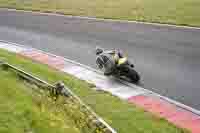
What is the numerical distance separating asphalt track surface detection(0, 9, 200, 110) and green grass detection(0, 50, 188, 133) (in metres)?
1.62

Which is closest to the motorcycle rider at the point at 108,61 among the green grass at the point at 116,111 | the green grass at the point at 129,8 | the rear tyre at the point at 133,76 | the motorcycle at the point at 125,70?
the motorcycle at the point at 125,70

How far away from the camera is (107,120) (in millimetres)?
10023

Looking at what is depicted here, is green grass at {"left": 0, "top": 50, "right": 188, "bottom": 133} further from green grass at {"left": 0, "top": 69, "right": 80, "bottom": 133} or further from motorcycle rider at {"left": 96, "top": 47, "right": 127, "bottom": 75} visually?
green grass at {"left": 0, "top": 69, "right": 80, "bottom": 133}

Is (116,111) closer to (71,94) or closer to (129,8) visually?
(71,94)

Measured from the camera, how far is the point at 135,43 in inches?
727

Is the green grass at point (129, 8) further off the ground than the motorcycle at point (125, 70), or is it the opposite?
the green grass at point (129, 8)

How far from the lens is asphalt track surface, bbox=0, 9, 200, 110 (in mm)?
13180

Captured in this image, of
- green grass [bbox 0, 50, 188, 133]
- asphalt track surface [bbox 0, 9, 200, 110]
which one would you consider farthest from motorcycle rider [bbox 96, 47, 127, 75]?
asphalt track surface [bbox 0, 9, 200, 110]

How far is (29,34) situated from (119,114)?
13.4 meters

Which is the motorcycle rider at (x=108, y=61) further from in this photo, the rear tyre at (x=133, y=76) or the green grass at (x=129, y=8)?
the green grass at (x=129, y=8)

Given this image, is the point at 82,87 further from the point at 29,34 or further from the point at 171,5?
the point at 171,5

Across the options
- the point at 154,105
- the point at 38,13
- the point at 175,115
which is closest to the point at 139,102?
the point at 154,105

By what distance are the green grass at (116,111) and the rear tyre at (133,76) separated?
130 centimetres

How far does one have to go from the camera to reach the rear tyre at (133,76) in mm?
13297
